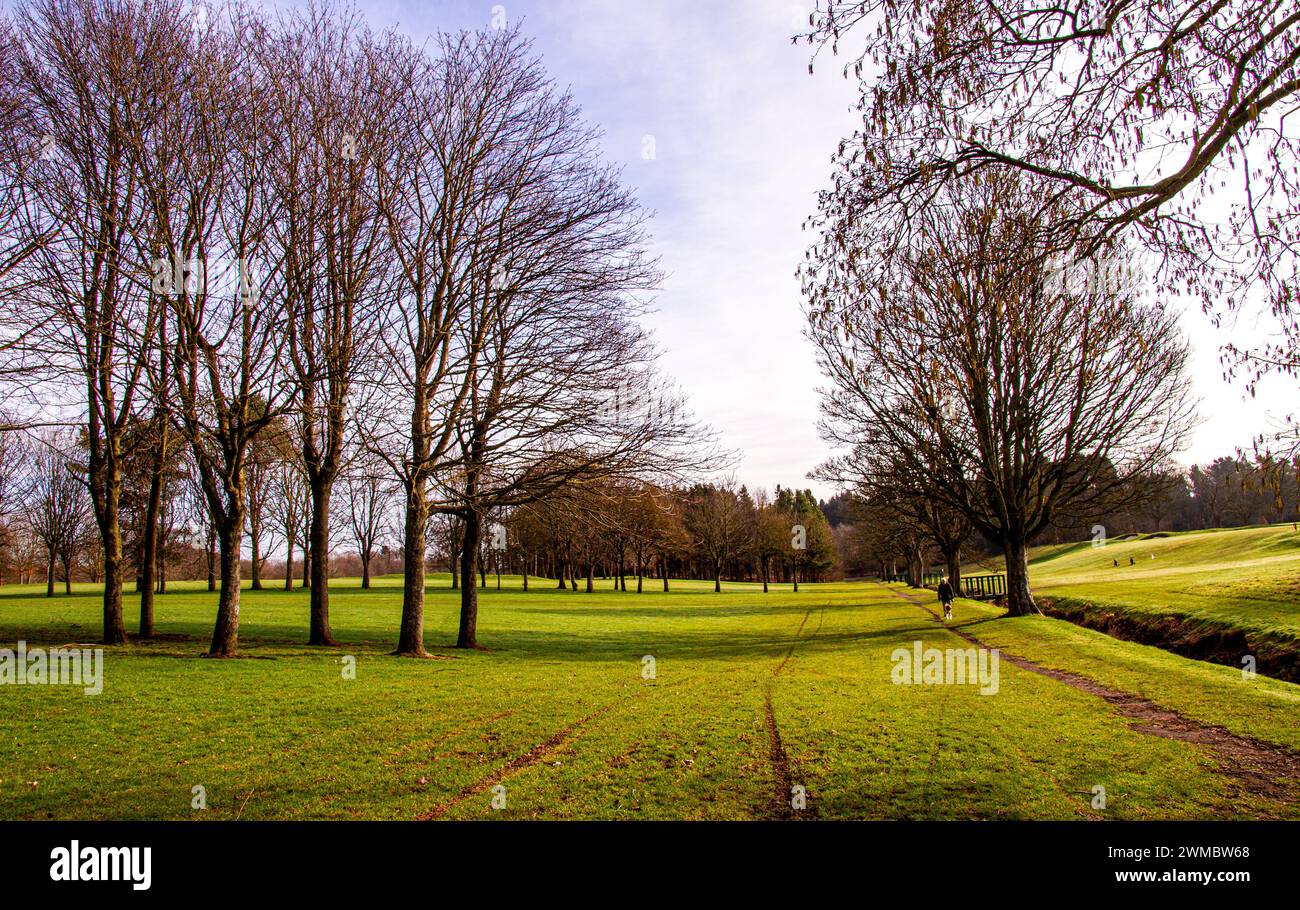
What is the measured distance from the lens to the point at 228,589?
16859 mm

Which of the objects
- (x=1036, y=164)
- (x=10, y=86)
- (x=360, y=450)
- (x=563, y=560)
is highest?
(x=10, y=86)

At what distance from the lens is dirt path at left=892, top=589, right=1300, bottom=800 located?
7539mm

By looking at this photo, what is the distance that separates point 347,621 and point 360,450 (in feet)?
47.9

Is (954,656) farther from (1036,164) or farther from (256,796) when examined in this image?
(256,796)

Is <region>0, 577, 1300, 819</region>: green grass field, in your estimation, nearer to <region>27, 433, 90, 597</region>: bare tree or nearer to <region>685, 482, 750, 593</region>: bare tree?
<region>27, 433, 90, 597</region>: bare tree

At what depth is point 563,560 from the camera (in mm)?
73312

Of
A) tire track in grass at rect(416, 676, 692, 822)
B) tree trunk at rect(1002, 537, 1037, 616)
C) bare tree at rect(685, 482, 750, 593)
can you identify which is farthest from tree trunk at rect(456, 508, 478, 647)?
bare tree at rect(685, 482, 750, 593)

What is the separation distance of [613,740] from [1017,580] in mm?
25603

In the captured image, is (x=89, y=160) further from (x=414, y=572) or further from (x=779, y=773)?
(x=779, y=773)

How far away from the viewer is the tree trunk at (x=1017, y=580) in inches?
1119

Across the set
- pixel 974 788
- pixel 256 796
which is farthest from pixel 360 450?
pixel 974 788
